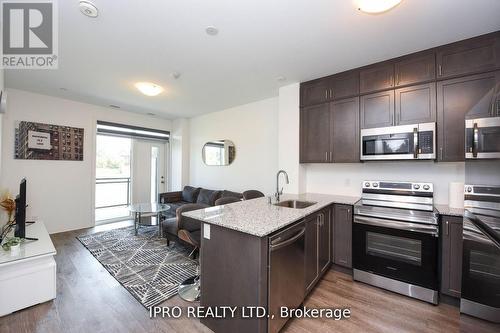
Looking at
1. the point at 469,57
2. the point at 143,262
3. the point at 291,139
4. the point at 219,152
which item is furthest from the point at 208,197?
the point at 469,57

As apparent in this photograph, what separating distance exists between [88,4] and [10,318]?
9.65 feet

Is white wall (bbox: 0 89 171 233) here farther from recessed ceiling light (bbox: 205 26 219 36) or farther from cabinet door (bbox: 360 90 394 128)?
cabinet door (bbox: 360 90 394 128)

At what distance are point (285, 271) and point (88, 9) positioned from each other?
9.27 feet

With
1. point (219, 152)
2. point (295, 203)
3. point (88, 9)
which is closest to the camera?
point (88, 9)

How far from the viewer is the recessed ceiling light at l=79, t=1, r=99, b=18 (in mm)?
1816

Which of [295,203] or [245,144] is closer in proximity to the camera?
[295,203]

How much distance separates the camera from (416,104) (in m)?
2.59

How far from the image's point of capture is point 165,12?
1.93 meters

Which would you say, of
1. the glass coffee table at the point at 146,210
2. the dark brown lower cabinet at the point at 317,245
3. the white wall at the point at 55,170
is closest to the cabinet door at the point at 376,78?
the dark brown lower cabinet at the point at 317,245

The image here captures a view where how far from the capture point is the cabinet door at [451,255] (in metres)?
2.12

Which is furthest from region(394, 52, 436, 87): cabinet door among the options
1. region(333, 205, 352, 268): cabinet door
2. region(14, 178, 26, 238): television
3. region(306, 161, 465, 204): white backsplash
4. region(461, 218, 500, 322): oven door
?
region(14, 178, 26, 238): television

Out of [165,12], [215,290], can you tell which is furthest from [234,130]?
[215,290]

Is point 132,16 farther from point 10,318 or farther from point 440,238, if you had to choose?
point 440,238

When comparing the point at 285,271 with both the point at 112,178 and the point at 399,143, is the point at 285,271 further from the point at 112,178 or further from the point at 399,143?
the point at 112,178
